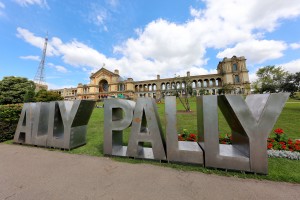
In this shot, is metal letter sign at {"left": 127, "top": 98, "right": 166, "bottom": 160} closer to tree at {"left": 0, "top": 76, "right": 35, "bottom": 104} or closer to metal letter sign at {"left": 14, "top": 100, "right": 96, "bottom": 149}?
metal letter sign at {"left": 14, "top": 100, "right": 96, "bottom": 149}

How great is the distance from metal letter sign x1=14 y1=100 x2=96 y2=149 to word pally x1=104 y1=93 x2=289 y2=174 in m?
1.84

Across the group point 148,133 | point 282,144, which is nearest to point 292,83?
point 282,144

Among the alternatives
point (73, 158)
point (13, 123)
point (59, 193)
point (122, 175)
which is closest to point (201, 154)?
point (122, 175)

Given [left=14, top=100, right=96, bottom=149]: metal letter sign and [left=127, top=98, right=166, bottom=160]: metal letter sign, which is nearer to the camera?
[left=127, top=98, right=166, bottom=160]: metal letter sign

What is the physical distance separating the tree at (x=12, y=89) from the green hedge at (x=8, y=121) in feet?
125

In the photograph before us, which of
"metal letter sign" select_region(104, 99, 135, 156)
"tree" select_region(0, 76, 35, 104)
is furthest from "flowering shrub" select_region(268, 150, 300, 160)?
"tree" select_region(0, 76, 35, 104)

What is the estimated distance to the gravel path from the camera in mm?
2758

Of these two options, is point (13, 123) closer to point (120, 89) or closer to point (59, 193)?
point (59, 193)

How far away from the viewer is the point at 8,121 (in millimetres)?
8070

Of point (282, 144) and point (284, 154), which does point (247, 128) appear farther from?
point (282, 144)

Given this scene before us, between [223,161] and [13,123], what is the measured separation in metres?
11.5

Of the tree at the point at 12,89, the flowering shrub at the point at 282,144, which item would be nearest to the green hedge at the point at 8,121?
the flowering shrub at the point at 282,144

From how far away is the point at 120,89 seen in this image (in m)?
61.6

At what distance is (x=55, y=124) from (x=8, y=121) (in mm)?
4450
